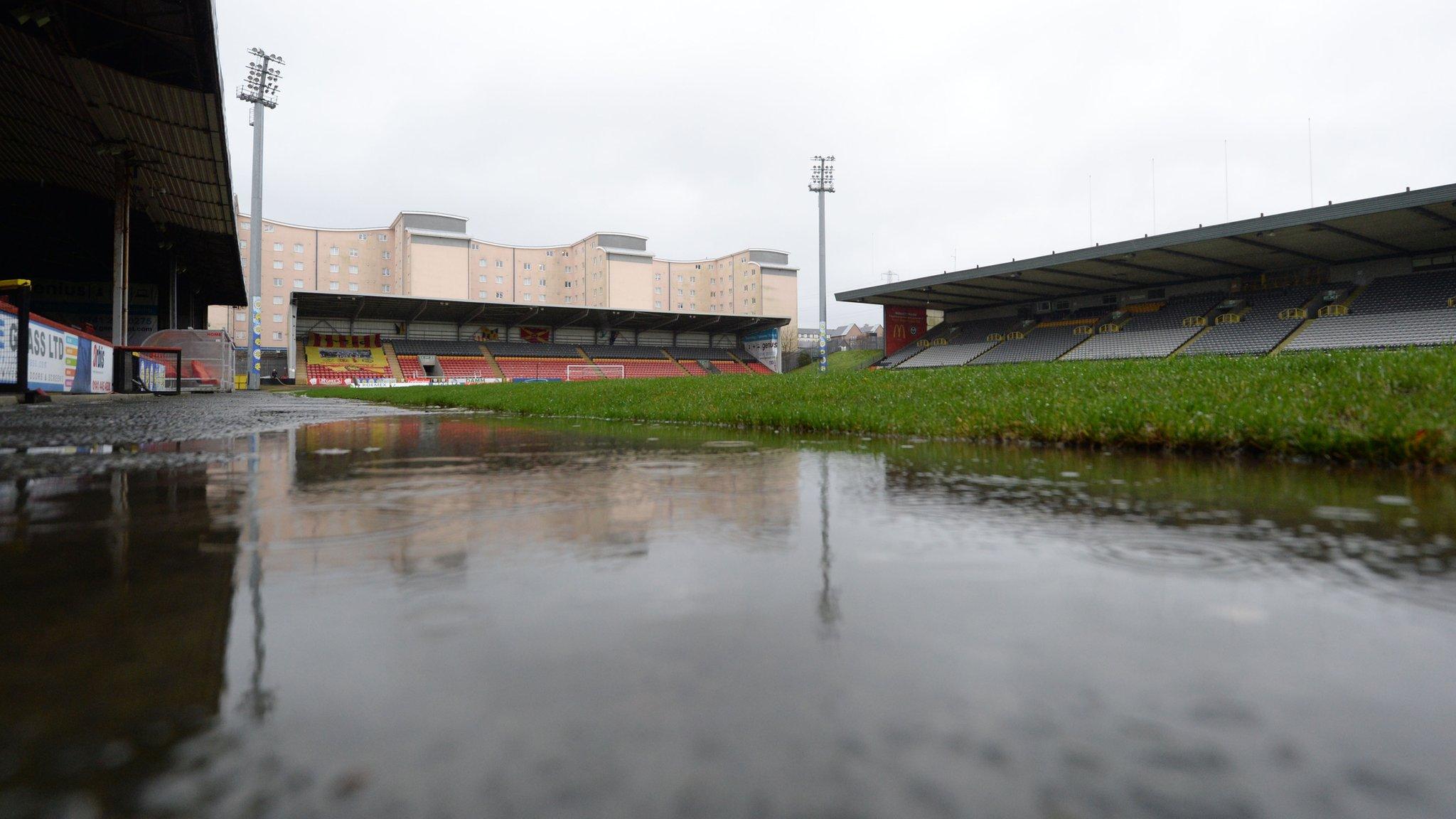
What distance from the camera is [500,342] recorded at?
43.4m

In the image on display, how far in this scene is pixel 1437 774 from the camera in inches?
24.6

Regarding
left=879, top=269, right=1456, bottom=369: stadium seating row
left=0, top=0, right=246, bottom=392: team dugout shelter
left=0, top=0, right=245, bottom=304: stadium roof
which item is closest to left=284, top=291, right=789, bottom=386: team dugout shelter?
left=0, top=0, right=246, bottom=392: team dugout shelter

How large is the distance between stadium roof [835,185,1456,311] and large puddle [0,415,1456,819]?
25.2 metres

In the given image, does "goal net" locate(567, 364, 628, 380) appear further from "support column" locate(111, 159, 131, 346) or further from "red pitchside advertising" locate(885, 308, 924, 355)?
"support column" locate(111, 159, 131, 346)

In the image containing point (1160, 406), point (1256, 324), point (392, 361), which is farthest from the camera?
point (392, 361)

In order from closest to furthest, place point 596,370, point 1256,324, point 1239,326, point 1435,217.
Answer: point 1435,217, point 1256,324, point 1239,326, point 596,370

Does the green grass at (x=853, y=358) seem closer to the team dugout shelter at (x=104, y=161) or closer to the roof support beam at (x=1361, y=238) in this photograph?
the roof support beam at (x=1361, y=238)

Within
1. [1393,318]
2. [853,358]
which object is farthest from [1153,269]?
[853,358]

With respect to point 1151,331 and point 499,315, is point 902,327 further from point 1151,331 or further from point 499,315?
point 499,315

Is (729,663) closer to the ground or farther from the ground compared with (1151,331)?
closer to the ground

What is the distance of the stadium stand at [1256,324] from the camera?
2567 cm

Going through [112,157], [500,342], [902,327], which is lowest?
[500,342]

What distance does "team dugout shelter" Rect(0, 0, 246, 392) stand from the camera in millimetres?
10070

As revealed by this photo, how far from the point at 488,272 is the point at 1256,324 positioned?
2422 inches
